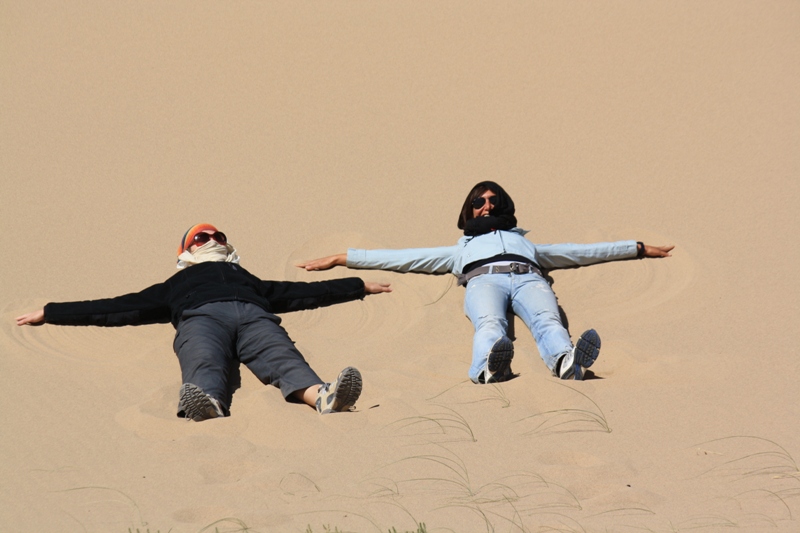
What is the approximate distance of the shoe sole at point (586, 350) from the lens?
481 centimetres

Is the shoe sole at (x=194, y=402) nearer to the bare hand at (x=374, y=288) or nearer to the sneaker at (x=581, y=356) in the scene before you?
the sneaker at (x=581, y=356)

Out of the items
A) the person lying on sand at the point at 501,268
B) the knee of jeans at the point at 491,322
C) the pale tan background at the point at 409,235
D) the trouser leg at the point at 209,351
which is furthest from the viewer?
the knee of jeans at the point at 491,322

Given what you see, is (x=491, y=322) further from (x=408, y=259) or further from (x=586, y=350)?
(x=408, y=259)

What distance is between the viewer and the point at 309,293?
20.3 feet

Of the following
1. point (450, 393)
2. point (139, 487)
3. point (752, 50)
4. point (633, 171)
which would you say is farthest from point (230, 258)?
point (752, 50)

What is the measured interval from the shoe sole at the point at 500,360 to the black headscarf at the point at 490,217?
5.62 ft

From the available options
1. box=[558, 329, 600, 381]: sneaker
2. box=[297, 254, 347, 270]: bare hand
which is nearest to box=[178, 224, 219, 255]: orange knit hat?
box=[297, 254, 347, 270]: bare hand

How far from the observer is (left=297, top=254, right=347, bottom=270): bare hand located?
6.78 m

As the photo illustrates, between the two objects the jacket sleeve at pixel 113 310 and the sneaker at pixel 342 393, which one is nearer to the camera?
the sneaker at pixel 342 393

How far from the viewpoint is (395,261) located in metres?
6.67

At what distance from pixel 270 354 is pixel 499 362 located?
1.29 m

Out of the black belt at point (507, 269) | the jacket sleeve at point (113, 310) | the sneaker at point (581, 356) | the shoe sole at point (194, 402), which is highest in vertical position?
the jacket sleeve at point (113, 310)

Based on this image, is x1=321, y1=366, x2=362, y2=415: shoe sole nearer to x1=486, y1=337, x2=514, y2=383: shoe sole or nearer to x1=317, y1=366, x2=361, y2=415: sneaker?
x1=317, y1=366, x2=361, y2=415: sneaker

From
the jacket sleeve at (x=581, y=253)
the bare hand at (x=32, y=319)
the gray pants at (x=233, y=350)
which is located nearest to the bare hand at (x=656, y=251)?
the jacket sleeve at (x=581, y=253)
